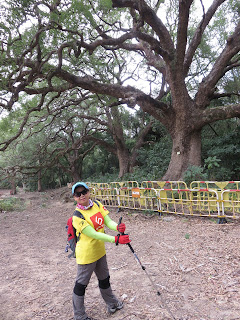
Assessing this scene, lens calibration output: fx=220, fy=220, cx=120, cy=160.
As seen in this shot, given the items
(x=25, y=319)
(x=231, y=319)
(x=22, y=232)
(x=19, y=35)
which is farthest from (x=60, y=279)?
(x=19, y=35)

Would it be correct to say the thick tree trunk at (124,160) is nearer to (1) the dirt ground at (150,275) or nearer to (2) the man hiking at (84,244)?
(1) the dirt ground at (150,275)

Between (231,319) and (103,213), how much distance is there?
73.8 inches

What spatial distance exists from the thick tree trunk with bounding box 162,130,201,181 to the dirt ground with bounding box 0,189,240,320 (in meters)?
3.68

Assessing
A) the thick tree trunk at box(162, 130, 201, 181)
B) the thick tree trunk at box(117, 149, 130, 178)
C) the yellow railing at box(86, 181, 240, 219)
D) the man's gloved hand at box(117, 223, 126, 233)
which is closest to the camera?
the man's gloved hand at box(117, 223, 126, 233)

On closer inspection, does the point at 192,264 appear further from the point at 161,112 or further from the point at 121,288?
the point at 161,112

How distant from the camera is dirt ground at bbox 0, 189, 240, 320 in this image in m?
2.83

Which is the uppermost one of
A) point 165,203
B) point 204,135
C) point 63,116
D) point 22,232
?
point 63,116

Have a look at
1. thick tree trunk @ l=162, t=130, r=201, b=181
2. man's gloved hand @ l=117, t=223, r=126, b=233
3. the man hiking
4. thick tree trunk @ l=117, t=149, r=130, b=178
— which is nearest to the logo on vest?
the man hiking

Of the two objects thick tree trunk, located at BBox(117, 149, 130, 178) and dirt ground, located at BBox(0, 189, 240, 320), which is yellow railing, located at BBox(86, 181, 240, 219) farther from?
thick tree trunk, located at BBox(117, 149, 130, 178)

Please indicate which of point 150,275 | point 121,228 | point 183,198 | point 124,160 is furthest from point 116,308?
point 124,160

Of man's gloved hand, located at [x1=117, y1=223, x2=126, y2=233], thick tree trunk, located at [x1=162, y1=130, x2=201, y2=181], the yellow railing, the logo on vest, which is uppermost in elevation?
thick tree trunk, located at [x1=162, y1=130, x2=201, y2=181]

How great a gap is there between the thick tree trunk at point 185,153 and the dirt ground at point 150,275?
12.1ft

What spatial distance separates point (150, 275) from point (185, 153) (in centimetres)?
721

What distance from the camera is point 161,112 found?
10.4 m
